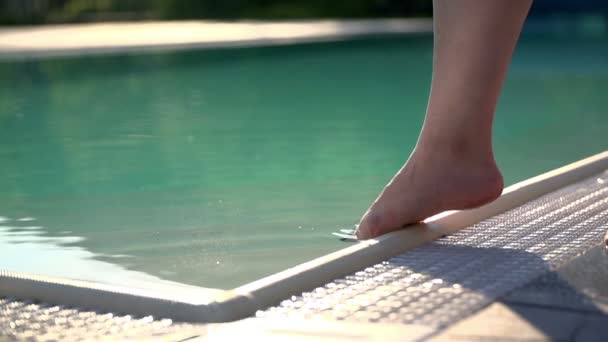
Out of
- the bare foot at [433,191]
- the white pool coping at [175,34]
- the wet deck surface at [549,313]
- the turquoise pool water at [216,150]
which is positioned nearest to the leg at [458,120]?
the bare foot at [433,191]

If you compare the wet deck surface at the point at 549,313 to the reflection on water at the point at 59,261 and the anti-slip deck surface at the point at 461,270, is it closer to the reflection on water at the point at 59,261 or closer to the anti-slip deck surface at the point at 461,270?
the anti-slip deck surface at the point at 461,270

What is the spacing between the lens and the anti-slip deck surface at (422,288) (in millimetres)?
1220

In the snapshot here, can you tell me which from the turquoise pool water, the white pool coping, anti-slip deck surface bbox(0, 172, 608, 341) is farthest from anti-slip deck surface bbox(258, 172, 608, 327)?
the white pool coping

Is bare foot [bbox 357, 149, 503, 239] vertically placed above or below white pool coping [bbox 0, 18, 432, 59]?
below

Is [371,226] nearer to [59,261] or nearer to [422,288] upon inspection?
[422,288]

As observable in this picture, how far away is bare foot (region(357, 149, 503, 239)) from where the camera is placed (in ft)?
5.41

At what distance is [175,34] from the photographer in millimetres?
10445

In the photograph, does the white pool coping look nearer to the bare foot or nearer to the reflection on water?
the reflection on water

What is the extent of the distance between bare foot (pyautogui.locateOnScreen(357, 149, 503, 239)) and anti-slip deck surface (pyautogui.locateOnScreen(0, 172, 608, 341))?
0.06 metres

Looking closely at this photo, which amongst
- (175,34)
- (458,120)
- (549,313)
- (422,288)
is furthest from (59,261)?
(175,34)

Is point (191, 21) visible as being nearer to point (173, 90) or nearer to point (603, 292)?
point (173, 90)

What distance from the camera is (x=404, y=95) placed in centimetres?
580

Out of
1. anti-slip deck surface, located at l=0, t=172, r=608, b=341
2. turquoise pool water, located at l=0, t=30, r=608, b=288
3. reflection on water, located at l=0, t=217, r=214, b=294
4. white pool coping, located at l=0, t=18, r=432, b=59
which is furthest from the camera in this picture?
white pool coping, located at l=0, t=18, r=432, b=59

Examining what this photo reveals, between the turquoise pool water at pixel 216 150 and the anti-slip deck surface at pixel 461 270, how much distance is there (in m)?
0.49
